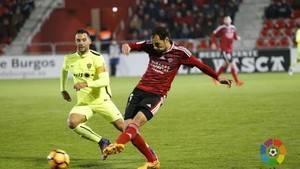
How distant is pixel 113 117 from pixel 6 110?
7752mm

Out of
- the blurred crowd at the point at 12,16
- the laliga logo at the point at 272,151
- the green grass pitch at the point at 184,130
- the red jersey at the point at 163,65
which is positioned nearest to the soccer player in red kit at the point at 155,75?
the red jersey at the point at 163,65

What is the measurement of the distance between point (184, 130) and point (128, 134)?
13.5 ft

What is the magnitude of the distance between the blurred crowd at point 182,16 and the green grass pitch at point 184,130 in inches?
460

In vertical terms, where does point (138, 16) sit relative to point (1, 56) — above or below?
above

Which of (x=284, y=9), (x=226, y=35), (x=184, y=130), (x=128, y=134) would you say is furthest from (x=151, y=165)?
(x=284, y=9)

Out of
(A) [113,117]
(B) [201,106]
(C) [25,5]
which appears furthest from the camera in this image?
(C) [25,5]

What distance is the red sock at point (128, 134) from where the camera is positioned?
7.73 meters

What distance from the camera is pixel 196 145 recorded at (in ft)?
33.3

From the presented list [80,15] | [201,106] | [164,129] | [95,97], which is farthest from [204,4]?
[95,97]

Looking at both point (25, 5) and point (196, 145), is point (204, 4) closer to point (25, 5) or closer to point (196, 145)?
point (25, 5)

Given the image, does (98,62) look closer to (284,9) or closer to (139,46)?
(139,46)

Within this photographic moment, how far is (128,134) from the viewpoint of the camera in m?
7.85

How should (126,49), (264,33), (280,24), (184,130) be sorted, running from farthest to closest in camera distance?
1. (264,33)
2. (280,24)
3. (184,130)
4. (126,49)

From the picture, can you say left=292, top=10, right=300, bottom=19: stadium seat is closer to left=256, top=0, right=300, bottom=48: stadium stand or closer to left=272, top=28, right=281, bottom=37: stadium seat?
left=256, top=0, right=300, bottom=48: stadium stand
